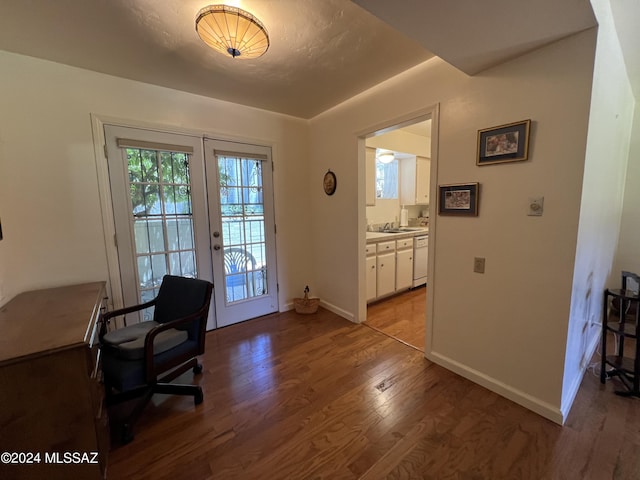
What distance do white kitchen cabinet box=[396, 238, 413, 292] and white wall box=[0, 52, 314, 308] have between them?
3.01 metres

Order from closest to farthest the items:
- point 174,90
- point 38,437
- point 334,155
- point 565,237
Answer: point 38,437 < point 565,237 < point 174,90 < point 334,155

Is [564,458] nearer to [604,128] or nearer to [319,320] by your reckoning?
[604,128]

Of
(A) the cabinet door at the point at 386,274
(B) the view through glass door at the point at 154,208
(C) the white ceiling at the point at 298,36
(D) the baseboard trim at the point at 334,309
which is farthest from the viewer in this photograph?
(A) the cabinet door at the point at 386,274

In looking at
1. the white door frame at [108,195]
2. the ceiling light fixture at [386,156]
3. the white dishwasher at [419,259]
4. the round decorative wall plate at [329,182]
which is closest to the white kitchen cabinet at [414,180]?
the ceiling light fixture at [386,156]

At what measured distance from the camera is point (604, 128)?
5.52 feet

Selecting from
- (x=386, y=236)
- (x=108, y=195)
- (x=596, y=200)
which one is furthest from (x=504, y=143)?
(x=108, y=195)

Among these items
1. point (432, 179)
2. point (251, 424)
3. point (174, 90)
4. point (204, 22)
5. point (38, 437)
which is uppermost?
point (174, 90)

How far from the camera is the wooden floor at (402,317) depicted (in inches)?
106

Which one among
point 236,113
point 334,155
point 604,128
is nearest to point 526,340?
point 604,128

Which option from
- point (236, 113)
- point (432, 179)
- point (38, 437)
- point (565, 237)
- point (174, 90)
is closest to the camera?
point (38, 437)

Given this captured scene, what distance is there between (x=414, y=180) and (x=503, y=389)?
3.36 meters

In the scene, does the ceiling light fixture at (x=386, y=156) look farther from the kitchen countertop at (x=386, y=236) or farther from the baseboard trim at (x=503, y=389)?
the baseboard trim at (x=503, y=389)

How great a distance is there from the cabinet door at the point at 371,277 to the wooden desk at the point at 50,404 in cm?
271

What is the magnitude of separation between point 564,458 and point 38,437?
2513 mm
